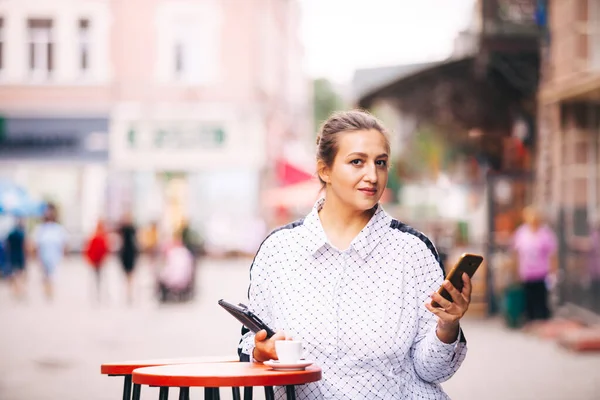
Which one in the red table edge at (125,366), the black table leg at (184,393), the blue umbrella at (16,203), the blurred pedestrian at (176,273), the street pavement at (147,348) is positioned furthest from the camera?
the blue umbrella at (16,203)

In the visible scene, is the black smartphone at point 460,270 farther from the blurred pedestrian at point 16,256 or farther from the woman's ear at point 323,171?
the blurred pedestrian at point 16,256

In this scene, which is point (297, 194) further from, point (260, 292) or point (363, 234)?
point (363, 234)

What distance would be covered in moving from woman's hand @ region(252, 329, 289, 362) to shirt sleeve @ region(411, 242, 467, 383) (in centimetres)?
53

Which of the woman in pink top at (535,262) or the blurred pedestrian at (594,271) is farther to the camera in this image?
the woman in pink top at (535,262)

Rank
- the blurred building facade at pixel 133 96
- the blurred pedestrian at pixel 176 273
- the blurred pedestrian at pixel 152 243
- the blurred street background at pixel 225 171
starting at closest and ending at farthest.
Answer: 1. the blurred street background at pixel 225 171
2. the blurred pedestrian at pixel 176 273
3. the blurred pedestrian at pixel 152 243
4. the blurred building facade at pixel 133 96

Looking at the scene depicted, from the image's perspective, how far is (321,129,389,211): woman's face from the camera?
169 inches

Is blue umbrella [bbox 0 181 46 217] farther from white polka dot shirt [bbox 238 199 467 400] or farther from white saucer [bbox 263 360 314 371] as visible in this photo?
white saucer [bbox 263 360 314 371]

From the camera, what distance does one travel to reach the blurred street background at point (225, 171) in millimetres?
14898

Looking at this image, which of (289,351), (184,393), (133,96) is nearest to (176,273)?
(184,393)

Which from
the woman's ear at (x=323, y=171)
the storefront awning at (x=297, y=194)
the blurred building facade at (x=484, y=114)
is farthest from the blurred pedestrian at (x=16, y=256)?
the woman's ear at (x=323, y=171)

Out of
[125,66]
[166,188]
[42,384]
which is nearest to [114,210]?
[166,188]

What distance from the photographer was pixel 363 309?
4.27m

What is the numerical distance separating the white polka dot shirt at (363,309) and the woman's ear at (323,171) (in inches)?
6.1

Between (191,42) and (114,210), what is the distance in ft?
20.6
